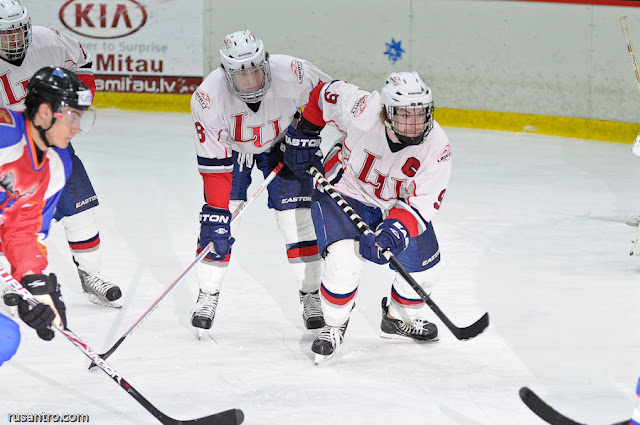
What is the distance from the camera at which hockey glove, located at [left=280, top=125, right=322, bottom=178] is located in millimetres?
3422

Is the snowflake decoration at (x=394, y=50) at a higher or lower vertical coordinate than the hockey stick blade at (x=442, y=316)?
lower

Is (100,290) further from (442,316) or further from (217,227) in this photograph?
(442,316)

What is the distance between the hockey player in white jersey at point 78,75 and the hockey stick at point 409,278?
0.95 metres

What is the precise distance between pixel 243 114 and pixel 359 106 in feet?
1.45

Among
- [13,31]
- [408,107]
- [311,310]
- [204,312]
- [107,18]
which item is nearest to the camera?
[408,107]

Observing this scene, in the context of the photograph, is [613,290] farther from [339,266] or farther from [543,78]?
[543,78]

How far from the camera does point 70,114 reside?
242 cm

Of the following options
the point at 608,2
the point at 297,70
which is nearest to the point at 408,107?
the point at 297,70

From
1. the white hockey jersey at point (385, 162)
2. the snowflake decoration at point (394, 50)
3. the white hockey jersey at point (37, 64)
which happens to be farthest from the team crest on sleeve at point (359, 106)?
the snowflake decoration at point (394, 50)

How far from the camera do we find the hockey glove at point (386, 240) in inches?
121

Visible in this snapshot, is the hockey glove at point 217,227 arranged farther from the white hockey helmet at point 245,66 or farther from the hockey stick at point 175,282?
the white hockey helmet at point 245,66

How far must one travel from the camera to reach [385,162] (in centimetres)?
319

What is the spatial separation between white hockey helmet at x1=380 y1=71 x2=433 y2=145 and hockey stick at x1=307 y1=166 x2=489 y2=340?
303mm

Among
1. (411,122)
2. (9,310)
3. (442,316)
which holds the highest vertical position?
→ (411,122)
